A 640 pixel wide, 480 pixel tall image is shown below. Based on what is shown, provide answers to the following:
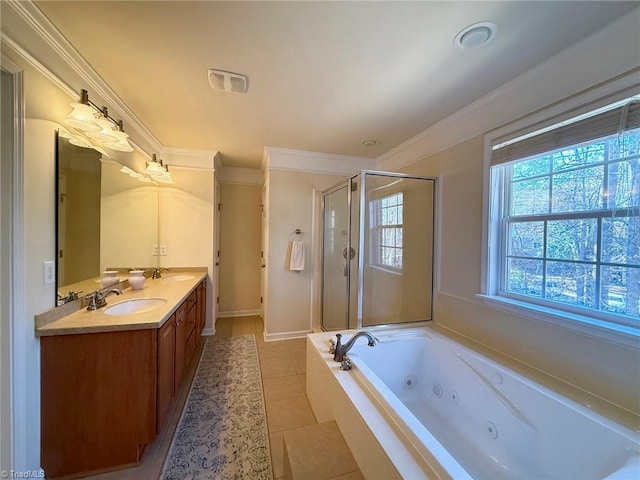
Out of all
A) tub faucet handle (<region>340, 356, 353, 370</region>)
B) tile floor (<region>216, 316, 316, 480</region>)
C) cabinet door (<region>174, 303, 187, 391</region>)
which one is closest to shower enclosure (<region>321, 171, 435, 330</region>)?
tile floor (<region>216, 316, 316, 480</region>)

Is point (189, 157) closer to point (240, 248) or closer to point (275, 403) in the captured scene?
point (240, 248)

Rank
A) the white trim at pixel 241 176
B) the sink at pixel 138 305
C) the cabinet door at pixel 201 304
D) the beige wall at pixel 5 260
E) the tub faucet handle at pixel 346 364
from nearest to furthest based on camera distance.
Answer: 1. the beige wall at pixel 5 260
2. the tub faucet handle at pixel 346 364
3. the sink at pixel 138 305
4. the cabinet door at pixel 201 304
5. the white trim at pixel 241 176

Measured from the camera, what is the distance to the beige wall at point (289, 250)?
314cm

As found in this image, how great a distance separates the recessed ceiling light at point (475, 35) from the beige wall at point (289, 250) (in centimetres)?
213

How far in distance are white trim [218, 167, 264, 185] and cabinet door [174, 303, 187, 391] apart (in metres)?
2.47

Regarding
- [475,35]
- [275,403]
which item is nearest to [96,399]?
[275,403]

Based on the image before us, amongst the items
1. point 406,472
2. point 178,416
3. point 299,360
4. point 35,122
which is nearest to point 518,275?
point 406,472

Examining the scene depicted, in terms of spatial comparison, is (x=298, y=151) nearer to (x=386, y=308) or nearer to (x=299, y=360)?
(x=386, y=308)

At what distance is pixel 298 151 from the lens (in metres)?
3.12

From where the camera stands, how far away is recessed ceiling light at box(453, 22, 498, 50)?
1200 mm

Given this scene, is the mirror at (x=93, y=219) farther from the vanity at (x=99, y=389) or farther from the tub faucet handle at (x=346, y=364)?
the tub faucet handle at (x=346, y=364)

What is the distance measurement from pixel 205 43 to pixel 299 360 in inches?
108

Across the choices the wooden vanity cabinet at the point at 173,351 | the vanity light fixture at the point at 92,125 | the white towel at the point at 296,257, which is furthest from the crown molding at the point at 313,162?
the wooden vanity cabinet at the point at 173,351

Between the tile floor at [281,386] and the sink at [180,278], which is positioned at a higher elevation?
the sink at [180,278]
